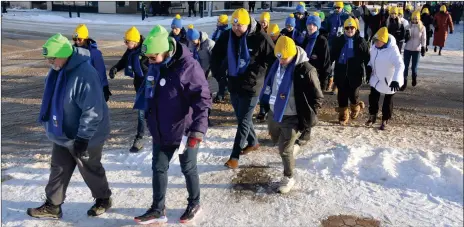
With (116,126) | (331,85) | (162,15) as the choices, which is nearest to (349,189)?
(116,126)

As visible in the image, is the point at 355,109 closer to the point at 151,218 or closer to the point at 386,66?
the point at 386,66

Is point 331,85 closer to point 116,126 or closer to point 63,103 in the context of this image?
point 116,126

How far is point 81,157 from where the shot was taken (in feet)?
13.1

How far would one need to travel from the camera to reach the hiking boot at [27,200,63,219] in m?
4.19

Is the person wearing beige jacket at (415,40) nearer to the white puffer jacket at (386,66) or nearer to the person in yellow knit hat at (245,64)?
the white puffer jacket at (386,66)

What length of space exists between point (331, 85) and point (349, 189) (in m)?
4.70

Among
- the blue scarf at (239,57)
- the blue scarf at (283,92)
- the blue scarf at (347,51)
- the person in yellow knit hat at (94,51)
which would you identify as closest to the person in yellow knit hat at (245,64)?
the blue scarf at (239,57)

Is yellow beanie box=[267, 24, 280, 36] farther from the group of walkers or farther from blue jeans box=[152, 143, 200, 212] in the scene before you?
blue jeans box=[152, 143, 200, 212]

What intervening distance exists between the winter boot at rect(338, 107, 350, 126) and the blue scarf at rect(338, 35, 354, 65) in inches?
31.0

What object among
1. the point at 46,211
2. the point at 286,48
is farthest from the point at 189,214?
the point at 286,48

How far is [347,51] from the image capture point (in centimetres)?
652

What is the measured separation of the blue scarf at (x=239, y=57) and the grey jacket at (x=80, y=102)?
1782mm

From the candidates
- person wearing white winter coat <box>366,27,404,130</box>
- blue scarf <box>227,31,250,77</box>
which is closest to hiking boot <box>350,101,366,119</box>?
person wearing white winter coat <box>366,27,404,130</box>

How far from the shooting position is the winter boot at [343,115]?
6.91 meters
